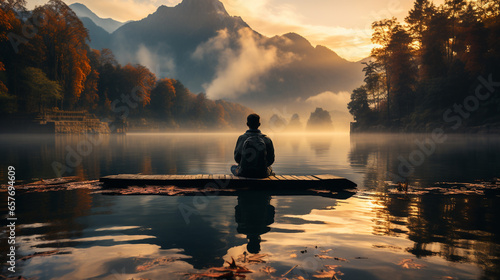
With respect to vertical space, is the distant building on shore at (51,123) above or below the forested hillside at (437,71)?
below

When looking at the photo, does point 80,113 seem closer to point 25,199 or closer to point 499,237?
point 25,199

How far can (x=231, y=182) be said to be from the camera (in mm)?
10922

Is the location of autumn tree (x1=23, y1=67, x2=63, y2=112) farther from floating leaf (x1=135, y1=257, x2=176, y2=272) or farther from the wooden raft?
floating leaf (x1=135, y1=257, x2=176, y2=272)

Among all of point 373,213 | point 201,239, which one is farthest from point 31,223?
point 373,213

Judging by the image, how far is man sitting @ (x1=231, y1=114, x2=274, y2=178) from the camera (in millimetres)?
10258

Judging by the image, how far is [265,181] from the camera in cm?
1088

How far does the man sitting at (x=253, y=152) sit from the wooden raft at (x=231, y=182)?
0.27 m

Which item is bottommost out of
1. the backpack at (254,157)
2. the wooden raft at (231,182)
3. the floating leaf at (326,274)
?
the floating leaf at (326,274)

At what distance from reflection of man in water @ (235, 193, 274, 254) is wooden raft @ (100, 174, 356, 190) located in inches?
22.1

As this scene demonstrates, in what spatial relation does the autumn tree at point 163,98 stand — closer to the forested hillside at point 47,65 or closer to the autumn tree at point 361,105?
the forested hillside at point 47,65

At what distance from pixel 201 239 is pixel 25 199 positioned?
251 inches

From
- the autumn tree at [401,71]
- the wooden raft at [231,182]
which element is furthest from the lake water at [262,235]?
the autumn tree at [401,71]

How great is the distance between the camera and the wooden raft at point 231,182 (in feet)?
35.8

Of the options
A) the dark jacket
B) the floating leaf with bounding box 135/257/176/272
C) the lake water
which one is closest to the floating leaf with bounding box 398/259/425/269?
the lake water
